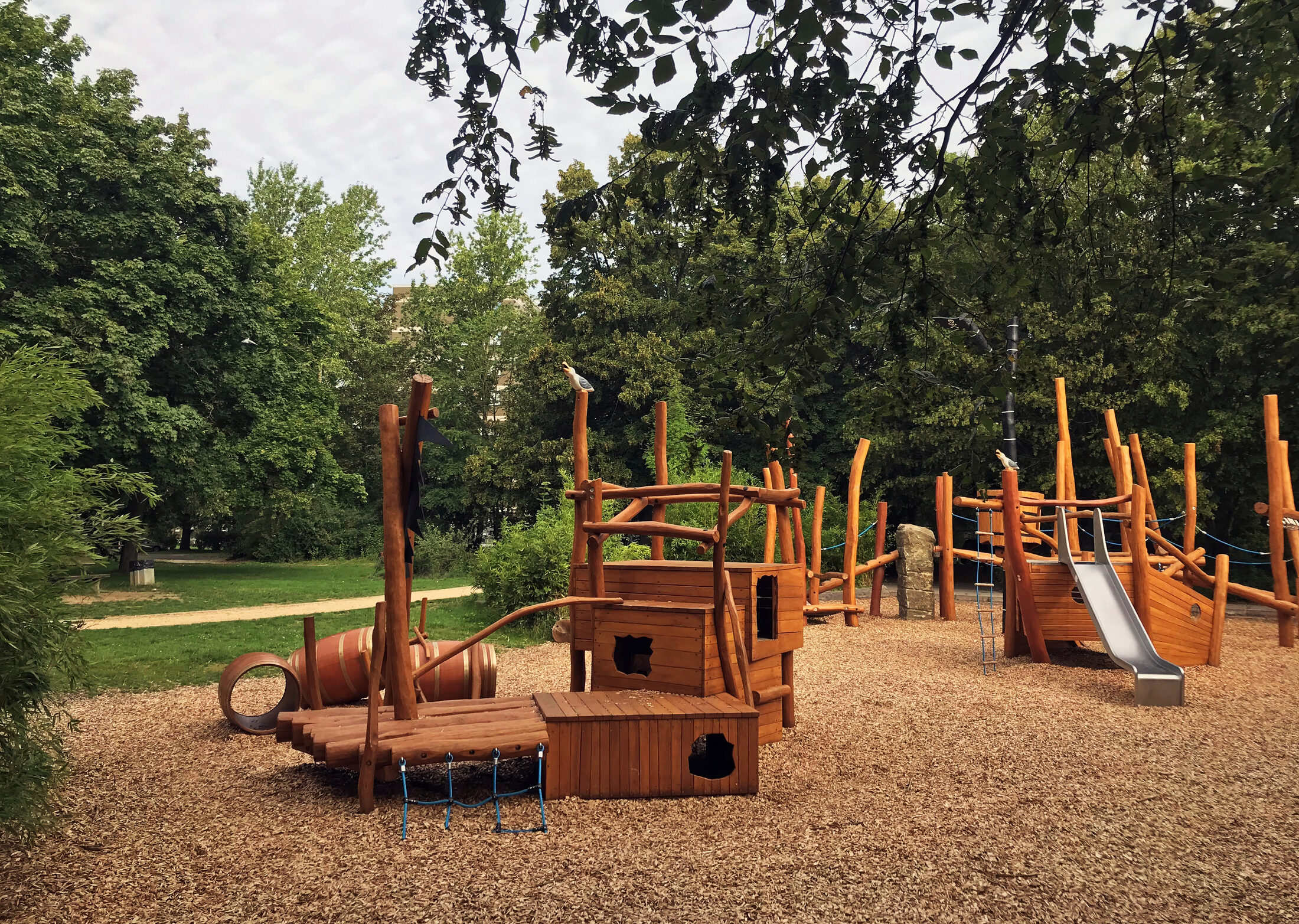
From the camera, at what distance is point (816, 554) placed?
13977mm

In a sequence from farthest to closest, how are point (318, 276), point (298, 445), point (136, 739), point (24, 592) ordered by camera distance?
point (318, 276) → point (298, 445) → point (136, 739) → point (24, 592)

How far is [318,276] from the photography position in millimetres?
33219

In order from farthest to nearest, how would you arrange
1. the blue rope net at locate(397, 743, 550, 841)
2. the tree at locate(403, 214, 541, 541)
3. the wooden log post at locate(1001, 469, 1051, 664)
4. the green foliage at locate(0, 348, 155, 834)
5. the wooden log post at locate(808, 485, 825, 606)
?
the tree at locate(403, 214, 541, 541)
the wooden log post at locate(808, 485, 825, 606)
the wooden log post at locate(1001, 469, 1051, 664)
the blue rope net at locate(397, 743, 550, 841)
the green foliage at locate(0, 348, 155, 834)

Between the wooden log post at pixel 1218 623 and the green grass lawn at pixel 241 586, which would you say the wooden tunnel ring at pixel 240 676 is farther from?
the wooden log post at pixel 1218 623

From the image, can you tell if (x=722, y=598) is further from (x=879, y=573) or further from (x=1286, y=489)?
(x=1286, y=489)

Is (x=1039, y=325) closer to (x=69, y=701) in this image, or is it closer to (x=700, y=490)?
(x=700, y=490)

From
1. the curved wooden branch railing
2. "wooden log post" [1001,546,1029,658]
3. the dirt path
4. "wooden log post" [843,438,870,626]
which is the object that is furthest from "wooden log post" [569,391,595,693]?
"wooden log post" [843,438,870,626]

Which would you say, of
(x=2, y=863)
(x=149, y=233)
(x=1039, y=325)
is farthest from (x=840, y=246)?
(x=149, y=233)

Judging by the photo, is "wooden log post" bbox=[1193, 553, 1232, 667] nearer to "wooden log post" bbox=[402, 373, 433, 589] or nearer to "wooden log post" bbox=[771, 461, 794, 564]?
"wooden log post" bbox=[771, 461, 794, 564]

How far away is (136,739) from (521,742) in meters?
3.46

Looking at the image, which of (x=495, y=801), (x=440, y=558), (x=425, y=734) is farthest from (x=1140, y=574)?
(x=440, y=558)

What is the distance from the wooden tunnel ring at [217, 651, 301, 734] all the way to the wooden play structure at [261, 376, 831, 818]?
4cm

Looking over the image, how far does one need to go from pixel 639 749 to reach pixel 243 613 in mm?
11169

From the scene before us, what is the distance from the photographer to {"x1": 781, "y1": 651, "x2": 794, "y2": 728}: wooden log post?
642cm
